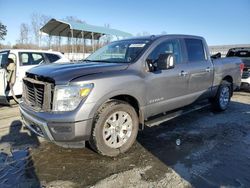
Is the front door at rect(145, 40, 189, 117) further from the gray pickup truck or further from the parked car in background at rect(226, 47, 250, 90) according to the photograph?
the parked car in background at rect(226, 47, 250, 90)

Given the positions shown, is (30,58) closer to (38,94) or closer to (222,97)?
(38,94)

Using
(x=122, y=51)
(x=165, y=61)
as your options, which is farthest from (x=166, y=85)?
(x=122, y=51)

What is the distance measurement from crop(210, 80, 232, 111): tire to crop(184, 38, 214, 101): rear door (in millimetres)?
605

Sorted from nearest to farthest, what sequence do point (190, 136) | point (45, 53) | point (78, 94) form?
point (78, 94)
point (190, 136)
point (45, 53)

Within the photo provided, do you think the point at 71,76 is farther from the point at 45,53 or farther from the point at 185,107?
the point at 45,53

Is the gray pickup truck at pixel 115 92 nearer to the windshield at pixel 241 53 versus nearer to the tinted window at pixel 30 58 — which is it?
the tinted window at pixel 30 58

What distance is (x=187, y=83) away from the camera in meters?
5.41

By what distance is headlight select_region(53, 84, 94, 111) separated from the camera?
11.8 ft

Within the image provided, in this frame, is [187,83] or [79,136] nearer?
[79,136]

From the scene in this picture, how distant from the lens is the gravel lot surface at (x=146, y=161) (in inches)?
132

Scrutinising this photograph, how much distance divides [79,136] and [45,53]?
242 inches

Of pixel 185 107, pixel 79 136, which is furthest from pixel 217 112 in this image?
pixel 79 136

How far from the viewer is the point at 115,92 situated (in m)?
3.98

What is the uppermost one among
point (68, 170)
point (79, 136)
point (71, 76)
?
point (71, 76)
